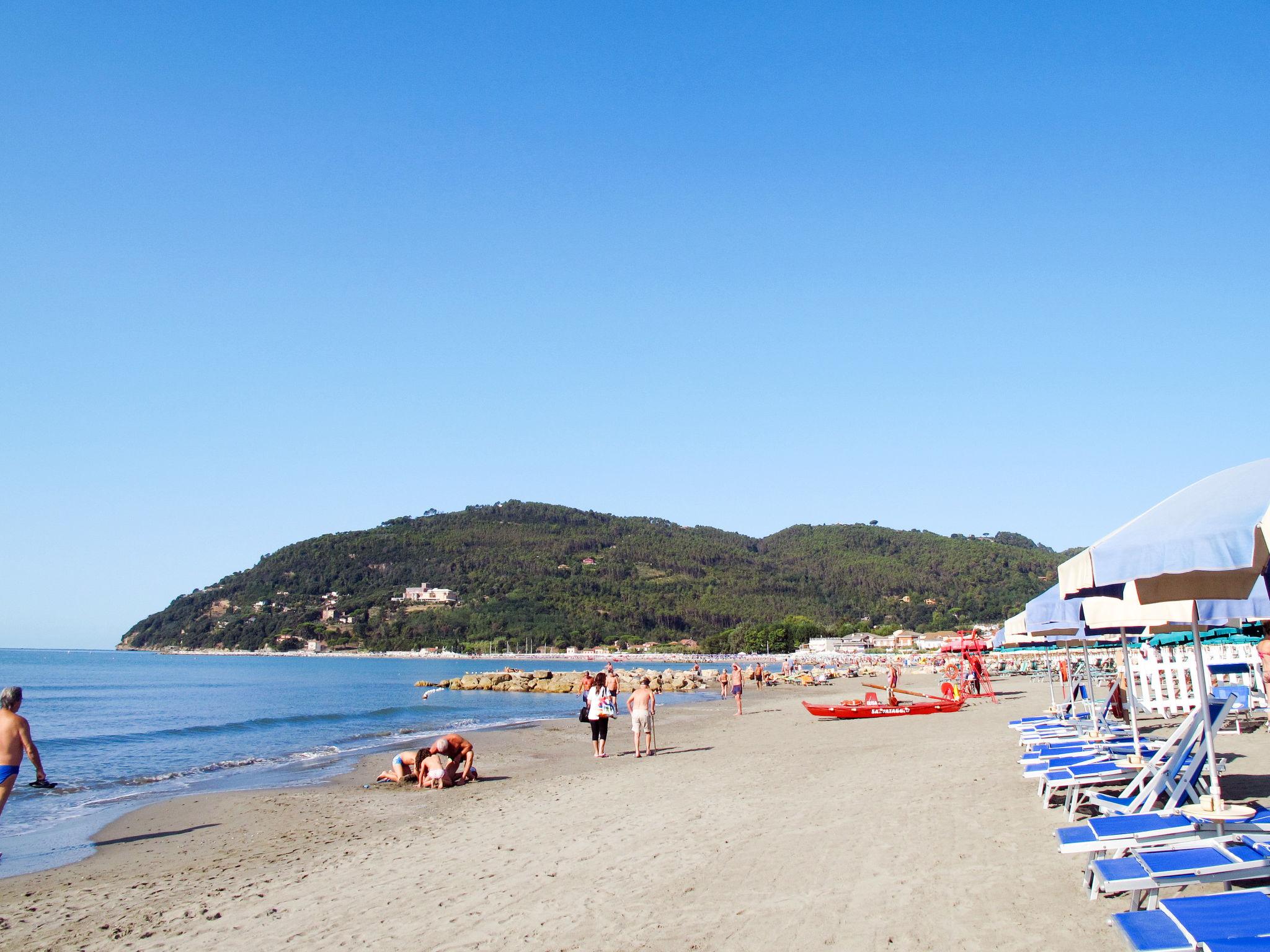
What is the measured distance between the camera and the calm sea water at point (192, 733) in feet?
41.2

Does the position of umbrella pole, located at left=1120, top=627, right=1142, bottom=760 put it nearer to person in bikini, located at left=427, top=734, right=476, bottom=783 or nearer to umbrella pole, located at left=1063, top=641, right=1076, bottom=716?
umbrella pole, located at left=1063, top=641, right=1076, bottom=716

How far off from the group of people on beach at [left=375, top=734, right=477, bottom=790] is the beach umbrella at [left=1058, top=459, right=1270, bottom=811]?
33.5 feet

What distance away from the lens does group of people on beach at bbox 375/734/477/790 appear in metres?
13.0

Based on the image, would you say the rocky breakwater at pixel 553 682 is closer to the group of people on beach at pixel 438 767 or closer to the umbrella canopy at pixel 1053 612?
the group of people on beach at pixel 438 767

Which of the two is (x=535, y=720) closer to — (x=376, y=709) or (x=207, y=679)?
(x=376, y=709)

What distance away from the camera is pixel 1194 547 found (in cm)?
397

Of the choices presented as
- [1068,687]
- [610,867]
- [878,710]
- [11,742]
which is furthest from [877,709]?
[11,742]

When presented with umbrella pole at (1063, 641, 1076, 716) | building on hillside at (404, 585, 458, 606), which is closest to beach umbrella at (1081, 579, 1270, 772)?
umbrella pole at (1063, 641, 1076, 716)

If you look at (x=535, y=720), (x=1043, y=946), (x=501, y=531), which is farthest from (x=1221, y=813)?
(x=501, y=531)

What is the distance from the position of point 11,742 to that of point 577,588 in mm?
157521

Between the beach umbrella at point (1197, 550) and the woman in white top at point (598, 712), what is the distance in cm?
1060

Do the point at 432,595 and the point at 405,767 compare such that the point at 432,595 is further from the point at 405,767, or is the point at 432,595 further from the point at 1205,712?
the point at 1205,712

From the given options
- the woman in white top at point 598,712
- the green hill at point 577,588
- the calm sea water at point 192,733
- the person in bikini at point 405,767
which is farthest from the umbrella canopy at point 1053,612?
the green hill at point 577,588

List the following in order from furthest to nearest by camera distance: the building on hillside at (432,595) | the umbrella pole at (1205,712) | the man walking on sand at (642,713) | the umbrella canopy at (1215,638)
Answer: the building on hillside at (432,595) < the umbrella canopy at (1215,638) < the man walking on sand at (642,713) < the umbrella pole at (1205,712)
